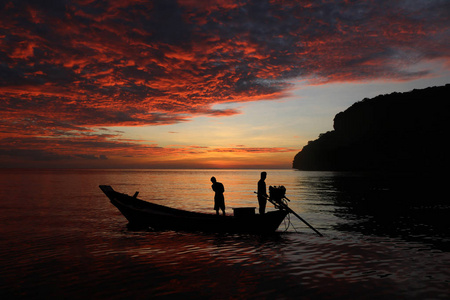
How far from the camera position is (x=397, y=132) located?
152000 millimetres

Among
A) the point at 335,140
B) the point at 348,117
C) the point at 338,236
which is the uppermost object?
the point at 348,117

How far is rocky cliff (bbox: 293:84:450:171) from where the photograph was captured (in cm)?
13512

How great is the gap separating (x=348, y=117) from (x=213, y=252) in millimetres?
188385

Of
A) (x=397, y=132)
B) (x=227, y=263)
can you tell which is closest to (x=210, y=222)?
(x=227, y=263)

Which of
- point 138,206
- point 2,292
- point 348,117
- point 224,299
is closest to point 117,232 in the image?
point 138,206

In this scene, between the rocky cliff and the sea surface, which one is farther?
the rocky cliff

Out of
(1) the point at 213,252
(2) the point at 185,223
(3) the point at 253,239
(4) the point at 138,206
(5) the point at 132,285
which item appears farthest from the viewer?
(4) the point at 138,206

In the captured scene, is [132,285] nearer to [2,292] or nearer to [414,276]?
[2,292]

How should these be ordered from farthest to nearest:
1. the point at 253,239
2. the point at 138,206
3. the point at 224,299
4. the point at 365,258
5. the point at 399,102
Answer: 1. the point at 399,102
2. the point at 138,206
3. the point at 253,239
4. the point at 365,258
5. the point at 224,299

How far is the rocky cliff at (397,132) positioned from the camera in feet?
443

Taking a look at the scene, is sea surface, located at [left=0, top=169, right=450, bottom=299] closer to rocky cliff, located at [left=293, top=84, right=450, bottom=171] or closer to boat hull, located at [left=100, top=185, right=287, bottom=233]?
boat hull, located at [left=100, top=185, right=287, bottom=233]

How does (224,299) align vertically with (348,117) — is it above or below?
Answer: below

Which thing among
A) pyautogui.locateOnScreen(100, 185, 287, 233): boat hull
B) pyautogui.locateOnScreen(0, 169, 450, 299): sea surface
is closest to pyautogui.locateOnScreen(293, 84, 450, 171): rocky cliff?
pyautogui.locateOnScreen(0, 169, 450, 299): sea surface

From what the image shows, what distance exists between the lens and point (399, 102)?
161 m
